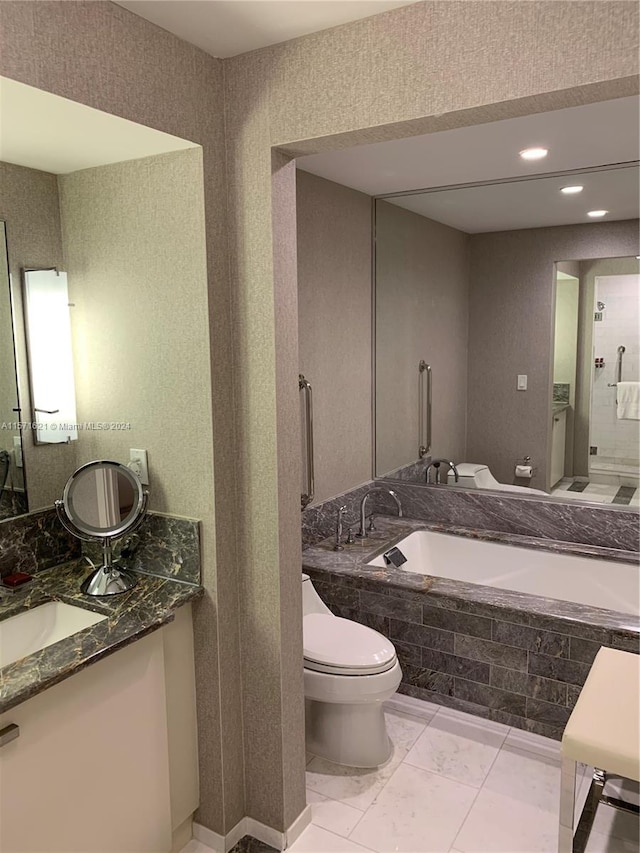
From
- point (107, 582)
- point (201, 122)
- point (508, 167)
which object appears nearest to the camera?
point (201, 122)

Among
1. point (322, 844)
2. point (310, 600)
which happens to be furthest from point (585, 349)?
point (322, 844)

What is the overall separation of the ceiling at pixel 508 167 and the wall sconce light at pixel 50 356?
129 cm

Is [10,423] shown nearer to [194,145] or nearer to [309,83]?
[194,145]

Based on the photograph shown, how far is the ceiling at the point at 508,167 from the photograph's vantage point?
252 centimetres

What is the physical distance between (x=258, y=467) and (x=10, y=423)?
2.64ft

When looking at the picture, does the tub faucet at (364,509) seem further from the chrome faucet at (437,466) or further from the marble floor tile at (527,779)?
the marble floor tile at (527,779)

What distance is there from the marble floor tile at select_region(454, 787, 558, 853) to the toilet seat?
1.86 ft

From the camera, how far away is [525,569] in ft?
11.4

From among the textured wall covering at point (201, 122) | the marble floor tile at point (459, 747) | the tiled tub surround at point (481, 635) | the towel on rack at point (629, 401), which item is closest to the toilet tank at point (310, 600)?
the tiled tub surround at point (481, 635)

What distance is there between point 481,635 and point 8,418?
6.58ft

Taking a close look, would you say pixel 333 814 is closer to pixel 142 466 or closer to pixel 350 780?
pixel 350 780

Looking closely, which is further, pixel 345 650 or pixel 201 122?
pixel 345 650

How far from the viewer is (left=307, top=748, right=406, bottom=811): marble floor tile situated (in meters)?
2.39

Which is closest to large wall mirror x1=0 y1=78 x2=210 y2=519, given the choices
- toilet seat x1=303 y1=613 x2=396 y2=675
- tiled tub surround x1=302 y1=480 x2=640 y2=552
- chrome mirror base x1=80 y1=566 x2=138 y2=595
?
chrome mirror base x1=80 y1=566 x2=138 y2=595
